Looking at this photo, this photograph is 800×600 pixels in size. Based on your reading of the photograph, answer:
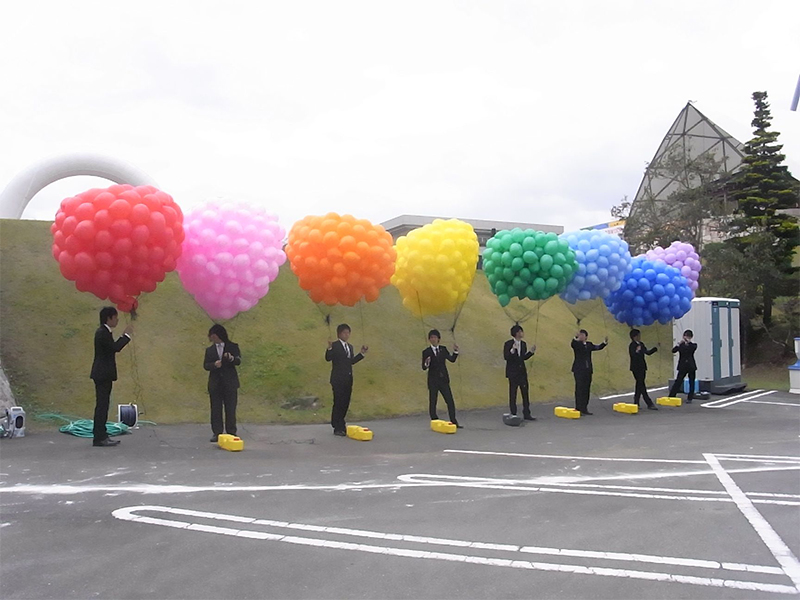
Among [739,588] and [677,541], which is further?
[677,541]

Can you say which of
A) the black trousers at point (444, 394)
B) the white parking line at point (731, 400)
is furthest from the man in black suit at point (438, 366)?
the white parking line at point (731, 400)

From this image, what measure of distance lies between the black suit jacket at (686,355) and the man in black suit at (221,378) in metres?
9.55

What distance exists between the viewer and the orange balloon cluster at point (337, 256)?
928 centimetres

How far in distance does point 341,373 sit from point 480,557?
5713mm

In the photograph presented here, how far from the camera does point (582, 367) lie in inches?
495

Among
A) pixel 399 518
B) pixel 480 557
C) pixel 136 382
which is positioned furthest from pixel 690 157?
pixel 480 557

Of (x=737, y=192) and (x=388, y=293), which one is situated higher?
(x=737, y=192)

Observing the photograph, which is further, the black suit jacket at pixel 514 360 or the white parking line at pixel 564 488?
the black suit jacket at pixel 514 360

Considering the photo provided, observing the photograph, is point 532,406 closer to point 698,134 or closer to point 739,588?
point 739,588

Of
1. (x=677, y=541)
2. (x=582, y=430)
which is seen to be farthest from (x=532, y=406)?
(x=677, y=541)

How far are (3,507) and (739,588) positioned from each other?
5.50 metres

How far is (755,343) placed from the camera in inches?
942

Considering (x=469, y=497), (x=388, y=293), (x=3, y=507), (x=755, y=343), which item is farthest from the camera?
(x=755, y=343)

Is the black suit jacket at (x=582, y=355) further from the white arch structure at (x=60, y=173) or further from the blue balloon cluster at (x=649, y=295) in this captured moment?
the white arch structure at (x=60, y=173)
